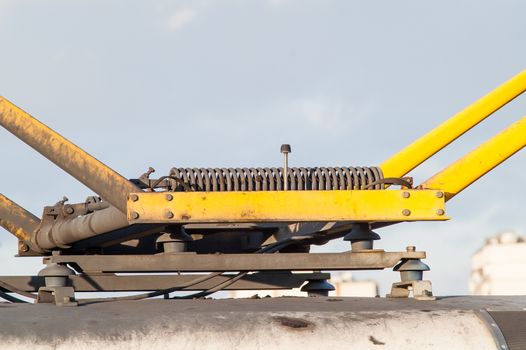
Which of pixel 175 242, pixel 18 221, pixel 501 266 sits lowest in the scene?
pixel 175 242

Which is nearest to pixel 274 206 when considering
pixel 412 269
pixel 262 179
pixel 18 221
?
pixel 262 179

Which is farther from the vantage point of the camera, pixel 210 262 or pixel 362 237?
pixel 362 237

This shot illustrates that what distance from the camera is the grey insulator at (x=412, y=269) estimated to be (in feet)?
23.1

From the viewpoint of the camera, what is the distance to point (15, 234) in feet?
28.0

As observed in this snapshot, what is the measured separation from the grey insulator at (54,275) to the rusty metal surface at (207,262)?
0.29ft

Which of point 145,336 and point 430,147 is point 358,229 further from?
point 145,336

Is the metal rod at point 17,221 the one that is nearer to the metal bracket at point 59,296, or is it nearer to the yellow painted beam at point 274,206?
the metal bracket at point 59,296

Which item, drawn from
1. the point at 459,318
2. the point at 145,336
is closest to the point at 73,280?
the point at 145,336

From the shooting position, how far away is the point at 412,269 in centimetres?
706

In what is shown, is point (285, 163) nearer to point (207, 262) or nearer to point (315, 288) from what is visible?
point (207, 262)

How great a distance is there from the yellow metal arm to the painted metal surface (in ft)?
3.40

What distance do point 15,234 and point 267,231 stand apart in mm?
2032

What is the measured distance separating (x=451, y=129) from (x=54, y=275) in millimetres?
3400

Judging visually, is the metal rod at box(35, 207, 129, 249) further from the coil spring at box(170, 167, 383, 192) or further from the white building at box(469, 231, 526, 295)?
the white building at box(469, 231, 526, 295)
